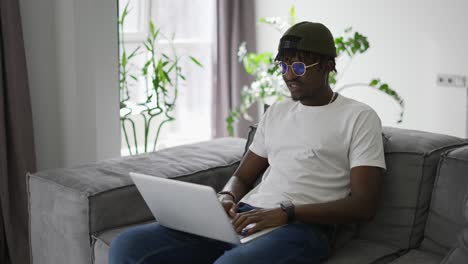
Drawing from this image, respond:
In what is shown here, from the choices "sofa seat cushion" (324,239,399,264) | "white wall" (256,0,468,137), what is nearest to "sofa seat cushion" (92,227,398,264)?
"sofa seat cushion" (324,239,399,264)

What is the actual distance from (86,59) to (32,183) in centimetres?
89

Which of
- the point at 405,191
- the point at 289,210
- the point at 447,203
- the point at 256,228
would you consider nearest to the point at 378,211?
the point at 405,191

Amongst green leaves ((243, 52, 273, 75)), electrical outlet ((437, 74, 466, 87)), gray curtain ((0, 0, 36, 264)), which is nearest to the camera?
gray curtain ((0, 0, 36, 264))

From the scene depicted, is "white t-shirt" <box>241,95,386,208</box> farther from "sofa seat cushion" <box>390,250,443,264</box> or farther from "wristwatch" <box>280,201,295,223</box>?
"sofa seat cushion" <box>390,250,443,264</box>

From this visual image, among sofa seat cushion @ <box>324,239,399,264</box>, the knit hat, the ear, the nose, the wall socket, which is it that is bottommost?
sofa seat cushion @ <box>324,239,399,264</box>

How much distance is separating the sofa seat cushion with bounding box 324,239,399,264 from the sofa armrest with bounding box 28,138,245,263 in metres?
0.62

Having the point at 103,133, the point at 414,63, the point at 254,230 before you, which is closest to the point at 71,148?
the point at 103,133

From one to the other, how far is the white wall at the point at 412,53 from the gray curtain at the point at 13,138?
2.01 m

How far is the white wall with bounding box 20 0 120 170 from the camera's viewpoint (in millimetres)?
3023

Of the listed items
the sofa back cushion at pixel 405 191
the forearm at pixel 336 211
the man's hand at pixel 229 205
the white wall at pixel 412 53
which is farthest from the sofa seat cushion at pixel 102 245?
the white wall at pixel 412 53

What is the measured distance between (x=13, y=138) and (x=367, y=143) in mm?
1762

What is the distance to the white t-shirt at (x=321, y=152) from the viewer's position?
1.97 m

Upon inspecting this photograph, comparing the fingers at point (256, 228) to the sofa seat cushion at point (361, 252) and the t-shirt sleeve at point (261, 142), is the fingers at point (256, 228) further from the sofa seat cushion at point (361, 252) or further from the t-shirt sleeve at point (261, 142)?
the t-shirt sleeve at point (261, 142)

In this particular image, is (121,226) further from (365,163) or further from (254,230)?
(365,163)
